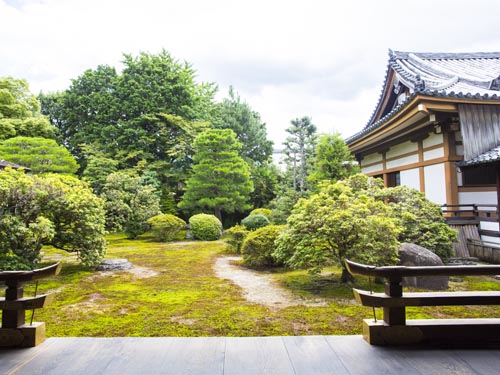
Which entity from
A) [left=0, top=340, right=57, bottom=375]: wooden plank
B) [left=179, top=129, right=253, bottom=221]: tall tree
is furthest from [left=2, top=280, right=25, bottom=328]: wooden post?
[left=179, top=129, right=253, bottom=221]: tall tree

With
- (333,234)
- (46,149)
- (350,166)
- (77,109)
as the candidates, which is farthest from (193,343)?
(77,109)

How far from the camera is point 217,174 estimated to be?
583 inches

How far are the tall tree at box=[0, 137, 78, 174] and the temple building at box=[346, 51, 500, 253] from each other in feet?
42.6

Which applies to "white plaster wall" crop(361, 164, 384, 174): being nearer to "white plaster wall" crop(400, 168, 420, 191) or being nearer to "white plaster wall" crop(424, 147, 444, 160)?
"white plaster wall" crop(400, 168, 420, 191)

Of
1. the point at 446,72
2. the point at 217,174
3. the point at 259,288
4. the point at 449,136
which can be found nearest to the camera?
the point at 259,288

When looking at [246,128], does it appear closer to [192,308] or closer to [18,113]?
[18,113]

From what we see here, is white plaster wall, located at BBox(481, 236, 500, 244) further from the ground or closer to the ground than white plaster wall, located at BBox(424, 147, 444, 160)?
closer to the ground

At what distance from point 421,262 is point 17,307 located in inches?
198

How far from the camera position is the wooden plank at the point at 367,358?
1.97 m

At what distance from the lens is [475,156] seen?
6699mm

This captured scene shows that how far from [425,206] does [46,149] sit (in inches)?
598

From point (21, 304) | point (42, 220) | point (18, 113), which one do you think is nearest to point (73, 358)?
point (21, 304)

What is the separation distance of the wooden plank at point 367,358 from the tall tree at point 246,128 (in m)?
19.2

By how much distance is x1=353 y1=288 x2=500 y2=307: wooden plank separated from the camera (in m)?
2.26
